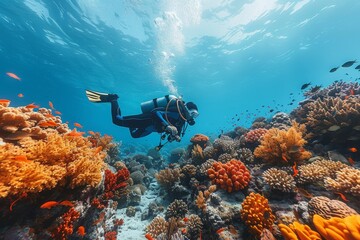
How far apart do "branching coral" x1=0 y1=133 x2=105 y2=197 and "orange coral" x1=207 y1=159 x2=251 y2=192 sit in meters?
3.30

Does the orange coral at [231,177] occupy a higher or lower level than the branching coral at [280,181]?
higher

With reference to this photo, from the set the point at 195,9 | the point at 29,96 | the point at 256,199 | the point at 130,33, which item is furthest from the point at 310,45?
the point at 29,96

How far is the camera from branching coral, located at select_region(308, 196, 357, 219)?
2.92 metres

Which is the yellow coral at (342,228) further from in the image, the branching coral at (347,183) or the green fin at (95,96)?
the green fin at (95,96)

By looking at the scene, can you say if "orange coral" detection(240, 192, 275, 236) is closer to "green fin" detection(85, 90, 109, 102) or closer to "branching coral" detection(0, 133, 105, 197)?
"branching coral" detection(0, 133, 105, 197)

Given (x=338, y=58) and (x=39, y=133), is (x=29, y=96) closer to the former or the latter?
(x=39, y=133)

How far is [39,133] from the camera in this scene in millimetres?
3922

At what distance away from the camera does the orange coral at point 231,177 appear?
199 inches

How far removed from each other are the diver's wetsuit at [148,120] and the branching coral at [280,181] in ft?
11.7

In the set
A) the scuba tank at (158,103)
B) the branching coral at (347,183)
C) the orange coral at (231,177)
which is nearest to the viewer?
the branching coral at (347,183)

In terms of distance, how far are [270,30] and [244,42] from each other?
12.8 feet

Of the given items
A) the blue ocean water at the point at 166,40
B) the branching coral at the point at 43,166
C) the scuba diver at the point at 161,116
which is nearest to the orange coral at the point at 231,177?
the scuba diver at the point at 161,116

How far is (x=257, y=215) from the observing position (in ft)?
12.4

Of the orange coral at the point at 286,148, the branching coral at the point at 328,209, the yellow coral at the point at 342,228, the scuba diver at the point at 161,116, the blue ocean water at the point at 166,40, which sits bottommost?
the yellow coral at the point at 342,228
